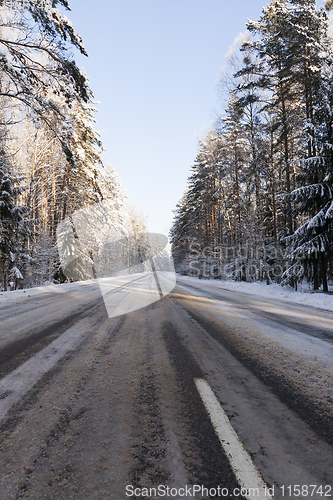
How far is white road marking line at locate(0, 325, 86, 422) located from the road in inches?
0.5

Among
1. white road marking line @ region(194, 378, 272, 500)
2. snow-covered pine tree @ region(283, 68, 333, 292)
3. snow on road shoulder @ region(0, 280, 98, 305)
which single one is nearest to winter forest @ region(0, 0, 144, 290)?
snow on road shoulder @ region(0, 280, 98, 305)

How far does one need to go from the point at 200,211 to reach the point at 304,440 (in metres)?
29.6

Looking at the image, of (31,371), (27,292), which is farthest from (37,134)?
(31,371)

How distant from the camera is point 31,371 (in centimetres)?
249

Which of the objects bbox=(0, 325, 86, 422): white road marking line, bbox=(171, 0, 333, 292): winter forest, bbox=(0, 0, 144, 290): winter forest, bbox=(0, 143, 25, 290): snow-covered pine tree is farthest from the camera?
bbox=(0, 143, 25, 290): snow-covered pine tree

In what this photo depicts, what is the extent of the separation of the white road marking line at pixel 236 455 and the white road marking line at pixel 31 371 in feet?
4.93

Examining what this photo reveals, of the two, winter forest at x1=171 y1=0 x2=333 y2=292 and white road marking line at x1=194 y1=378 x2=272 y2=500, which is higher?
winter forest at x1=171 y1=0 x2=333 y2=292

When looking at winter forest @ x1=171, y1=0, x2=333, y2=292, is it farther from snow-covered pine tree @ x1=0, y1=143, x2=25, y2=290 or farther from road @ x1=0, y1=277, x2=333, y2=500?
snow-covered pine tree @ x1=0, y1=143, x2=25, y2=290

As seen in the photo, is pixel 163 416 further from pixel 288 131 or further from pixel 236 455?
pixel 288 131

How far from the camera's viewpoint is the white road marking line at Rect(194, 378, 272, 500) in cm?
120

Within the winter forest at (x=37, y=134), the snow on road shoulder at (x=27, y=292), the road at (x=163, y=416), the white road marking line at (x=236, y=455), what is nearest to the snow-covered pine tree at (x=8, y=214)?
the winter forest at (x=37, y=134)

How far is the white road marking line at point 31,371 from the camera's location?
200 cm

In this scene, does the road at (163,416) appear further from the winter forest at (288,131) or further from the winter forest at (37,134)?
the winter forest at (288,131)

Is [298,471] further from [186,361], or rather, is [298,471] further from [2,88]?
[2,88]
